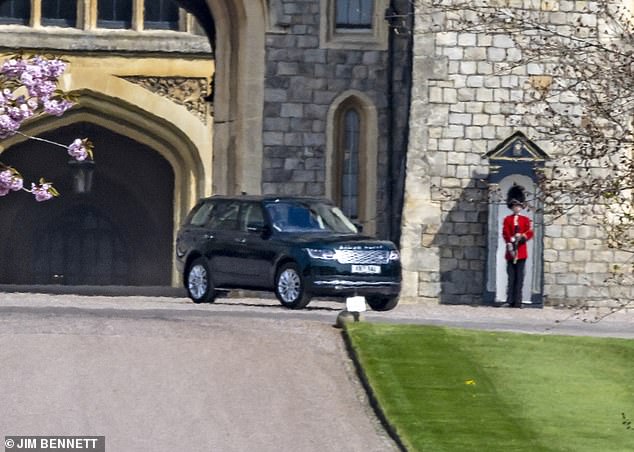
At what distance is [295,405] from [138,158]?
27958mm

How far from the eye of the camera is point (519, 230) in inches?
1158

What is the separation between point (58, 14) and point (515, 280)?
16346 mm

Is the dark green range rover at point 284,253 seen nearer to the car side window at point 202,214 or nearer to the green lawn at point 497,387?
the car side window at point 202,214

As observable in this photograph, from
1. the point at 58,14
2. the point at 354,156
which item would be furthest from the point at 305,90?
the point at 58,14

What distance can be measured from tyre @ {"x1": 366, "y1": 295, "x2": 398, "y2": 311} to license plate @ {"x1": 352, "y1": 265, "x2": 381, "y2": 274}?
79 cm

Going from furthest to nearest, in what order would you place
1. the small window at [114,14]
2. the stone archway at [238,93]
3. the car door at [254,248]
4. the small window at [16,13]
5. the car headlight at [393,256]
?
1. the small window at [114,14]
2. the small window at [16,13]
3. the stone archway at [238,93]
4. the car door at [254,248]
5. the car headlight at [393,256]

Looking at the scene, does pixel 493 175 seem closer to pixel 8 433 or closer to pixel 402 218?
pixel 402 218

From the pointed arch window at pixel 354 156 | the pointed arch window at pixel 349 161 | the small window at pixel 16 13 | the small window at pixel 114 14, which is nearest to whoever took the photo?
the pointed arch window at pixel 354 156

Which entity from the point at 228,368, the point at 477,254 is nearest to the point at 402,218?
the point at 477,254

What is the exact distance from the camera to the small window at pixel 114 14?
43.3 meters

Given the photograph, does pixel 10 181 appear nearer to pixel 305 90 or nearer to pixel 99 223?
pixel 305 90

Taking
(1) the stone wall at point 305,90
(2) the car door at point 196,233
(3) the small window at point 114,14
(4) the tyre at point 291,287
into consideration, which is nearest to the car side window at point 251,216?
(2) the car door at point 196,233

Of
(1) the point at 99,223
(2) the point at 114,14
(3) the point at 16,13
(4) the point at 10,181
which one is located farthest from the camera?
(1) the point at 99,223

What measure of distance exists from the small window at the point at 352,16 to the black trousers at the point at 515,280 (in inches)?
189
